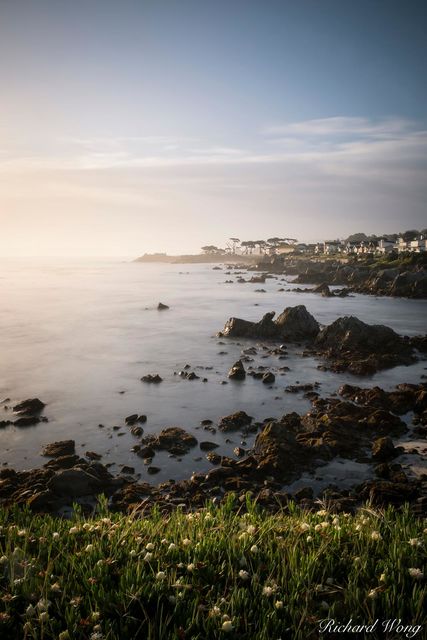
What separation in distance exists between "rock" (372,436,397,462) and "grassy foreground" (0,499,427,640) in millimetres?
10120

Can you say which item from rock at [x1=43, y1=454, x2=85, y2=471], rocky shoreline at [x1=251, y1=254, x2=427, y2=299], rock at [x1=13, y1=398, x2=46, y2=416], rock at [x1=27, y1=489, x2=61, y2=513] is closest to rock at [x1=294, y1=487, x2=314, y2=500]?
rock at [x1=27, y1=489, x2=61, y2=513]

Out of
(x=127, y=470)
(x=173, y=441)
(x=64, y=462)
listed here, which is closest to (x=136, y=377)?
(x=173, y=441)

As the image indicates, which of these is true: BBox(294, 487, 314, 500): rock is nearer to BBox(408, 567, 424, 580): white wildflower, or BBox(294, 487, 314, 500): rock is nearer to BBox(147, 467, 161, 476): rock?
BBox(147, 467, 161, 476): rock

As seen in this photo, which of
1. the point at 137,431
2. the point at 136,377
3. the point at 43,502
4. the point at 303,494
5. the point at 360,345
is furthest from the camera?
the point at 360,345

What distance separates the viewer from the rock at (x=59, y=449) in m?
16.7

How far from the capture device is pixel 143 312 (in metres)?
65.2

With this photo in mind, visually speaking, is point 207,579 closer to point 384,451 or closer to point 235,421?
point 384,451

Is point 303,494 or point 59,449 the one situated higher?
point 303,494

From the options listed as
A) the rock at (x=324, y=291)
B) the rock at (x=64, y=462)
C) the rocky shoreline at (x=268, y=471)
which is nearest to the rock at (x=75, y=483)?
the rocky shoreline at (x=268, y=471)

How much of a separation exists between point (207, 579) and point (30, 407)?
64.6 feet

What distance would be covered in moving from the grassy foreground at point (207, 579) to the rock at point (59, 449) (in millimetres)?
10948

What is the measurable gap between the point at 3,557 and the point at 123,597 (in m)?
1.73

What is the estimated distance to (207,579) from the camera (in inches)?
202

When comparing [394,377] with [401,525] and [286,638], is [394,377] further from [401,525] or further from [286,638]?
[286,638]
